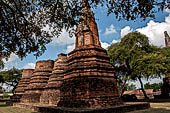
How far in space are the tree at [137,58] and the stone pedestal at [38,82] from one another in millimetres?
8410

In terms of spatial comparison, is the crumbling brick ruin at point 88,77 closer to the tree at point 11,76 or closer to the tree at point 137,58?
the tree at point 137,58

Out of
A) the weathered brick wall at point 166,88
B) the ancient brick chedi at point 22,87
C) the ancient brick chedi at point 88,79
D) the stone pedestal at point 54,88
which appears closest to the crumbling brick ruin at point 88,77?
the ancient brick chedi at point 88,79

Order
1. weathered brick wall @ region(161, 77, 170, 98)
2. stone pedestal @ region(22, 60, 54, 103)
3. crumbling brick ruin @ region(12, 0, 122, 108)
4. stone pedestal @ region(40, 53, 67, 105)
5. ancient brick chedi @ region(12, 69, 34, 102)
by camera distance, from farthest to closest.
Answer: ancient brick chedi @ region(12, 69, 34, 102) → weathered brick wall @ region(161, 77, 170, 98) → stone pedestal @ region(22, 60, 54, 103) → stone pedestal @ region(40, 53, 67, 105) → crumbling brick ruin @ region(12, 0, 122, 108)

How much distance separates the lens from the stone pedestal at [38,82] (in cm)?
1557

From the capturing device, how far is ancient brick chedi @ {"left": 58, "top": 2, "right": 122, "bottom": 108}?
790cm

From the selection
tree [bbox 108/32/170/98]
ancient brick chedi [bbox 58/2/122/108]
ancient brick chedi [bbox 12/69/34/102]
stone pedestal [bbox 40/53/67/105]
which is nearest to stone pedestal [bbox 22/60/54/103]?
A: stone pedestal [bbox 40/53/67/105]

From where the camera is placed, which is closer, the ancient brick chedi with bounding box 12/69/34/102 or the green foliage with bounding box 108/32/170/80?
the green foliage with bounding box 108/32/170/80

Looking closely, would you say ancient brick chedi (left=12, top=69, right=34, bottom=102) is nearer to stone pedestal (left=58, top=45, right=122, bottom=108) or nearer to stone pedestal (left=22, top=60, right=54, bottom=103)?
stone pedestal (left=22, top=60, right=54, bottom=103)

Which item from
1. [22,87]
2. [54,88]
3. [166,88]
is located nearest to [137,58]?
[166,88]

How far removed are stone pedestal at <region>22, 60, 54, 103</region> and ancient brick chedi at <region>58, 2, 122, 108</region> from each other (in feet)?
24.3

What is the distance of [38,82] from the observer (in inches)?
653

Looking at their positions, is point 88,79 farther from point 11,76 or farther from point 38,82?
point 11,76

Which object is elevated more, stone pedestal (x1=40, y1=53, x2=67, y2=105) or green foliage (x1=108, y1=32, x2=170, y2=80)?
green foliage (x1=108, y1=32, x2=170, y2=80)

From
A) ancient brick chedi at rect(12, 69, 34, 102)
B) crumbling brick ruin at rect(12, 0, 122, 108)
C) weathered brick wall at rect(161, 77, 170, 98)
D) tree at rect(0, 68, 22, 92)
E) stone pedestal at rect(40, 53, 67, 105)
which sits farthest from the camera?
tree at rect(0, 68, 22, 92)
